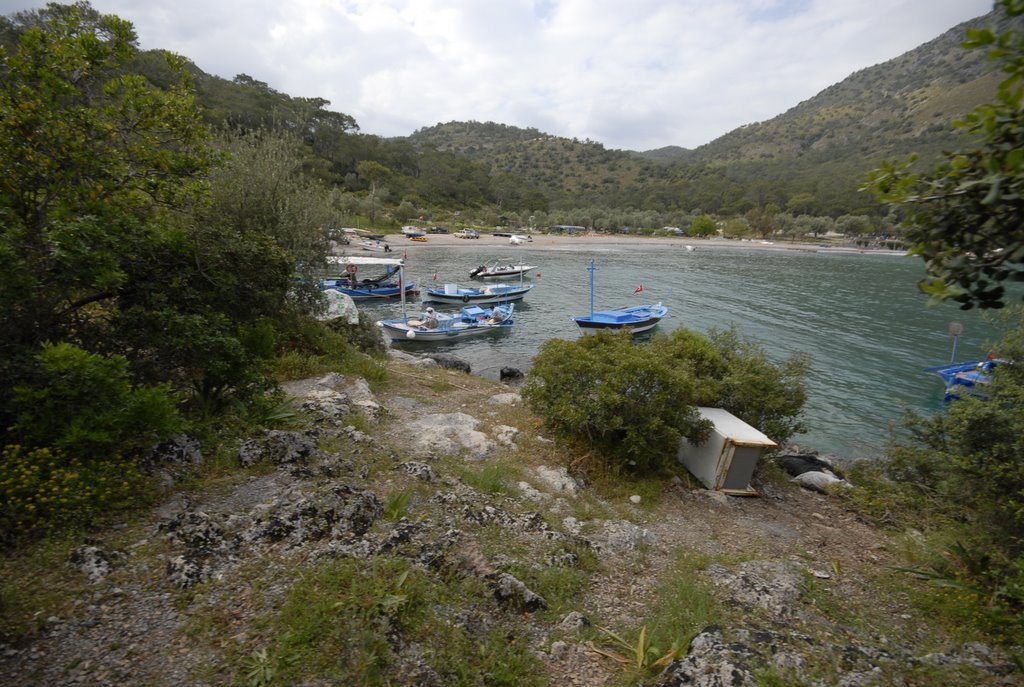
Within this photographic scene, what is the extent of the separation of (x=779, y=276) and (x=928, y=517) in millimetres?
55372

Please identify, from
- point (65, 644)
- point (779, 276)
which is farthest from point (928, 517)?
point (779, 276)

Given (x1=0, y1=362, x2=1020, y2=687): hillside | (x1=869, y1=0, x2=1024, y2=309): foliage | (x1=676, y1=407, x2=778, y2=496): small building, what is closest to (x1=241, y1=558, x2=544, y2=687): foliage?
(x1=0, y1=362, x2=1020, y2=687): hillside

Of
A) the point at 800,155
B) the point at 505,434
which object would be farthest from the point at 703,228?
the point at 505,434

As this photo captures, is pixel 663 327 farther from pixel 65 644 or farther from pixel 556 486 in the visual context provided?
pixel 65 644

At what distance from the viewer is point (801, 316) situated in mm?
36594

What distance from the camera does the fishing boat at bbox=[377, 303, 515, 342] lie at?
25.1 m

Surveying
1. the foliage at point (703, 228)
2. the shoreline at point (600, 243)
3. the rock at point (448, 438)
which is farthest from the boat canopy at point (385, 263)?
the foliage at point (703, 228)

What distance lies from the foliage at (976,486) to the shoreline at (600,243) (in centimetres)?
5941

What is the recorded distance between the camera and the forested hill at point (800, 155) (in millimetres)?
119000

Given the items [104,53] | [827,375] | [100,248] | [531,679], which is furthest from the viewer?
[827,375]

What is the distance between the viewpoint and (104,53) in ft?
18.4

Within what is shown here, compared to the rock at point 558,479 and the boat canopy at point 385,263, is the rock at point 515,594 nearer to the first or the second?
the rock at point 558,479

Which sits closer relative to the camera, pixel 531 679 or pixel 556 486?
pixel 531 679

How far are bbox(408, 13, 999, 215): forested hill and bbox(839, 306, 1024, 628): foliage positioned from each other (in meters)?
115
